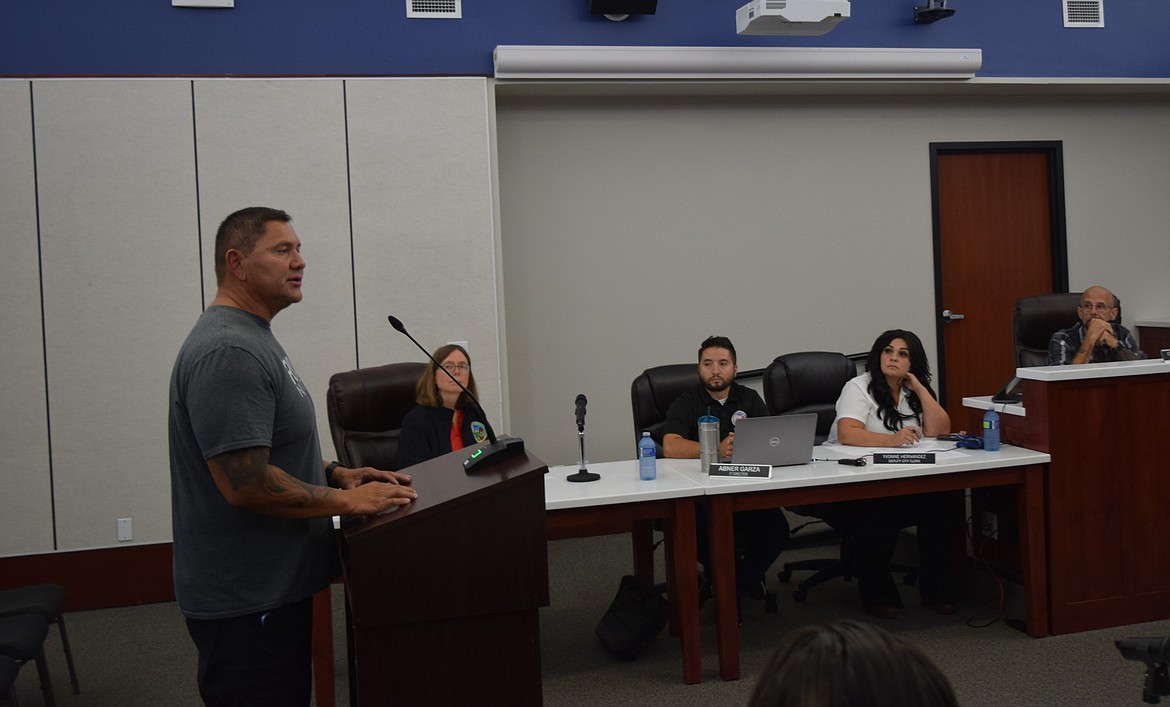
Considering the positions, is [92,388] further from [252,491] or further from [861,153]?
[861,153]

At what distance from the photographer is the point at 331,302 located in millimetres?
4742

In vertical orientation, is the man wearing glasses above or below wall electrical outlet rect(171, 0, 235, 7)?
below

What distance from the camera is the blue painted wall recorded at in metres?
4.54

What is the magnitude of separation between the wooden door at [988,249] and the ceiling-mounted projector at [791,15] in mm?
1446

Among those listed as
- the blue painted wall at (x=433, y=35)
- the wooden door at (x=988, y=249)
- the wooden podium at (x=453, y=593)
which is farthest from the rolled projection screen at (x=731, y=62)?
the wooden podium at (x=453, y=593)

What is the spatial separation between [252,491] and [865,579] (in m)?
2.90

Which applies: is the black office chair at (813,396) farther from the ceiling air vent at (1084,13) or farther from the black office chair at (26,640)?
the ceiling air vent at (1084,13)

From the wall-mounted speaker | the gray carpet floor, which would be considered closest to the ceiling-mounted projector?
the wall-mounted speaker

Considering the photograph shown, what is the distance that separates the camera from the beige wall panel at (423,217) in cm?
478

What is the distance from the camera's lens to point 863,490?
3404 millimetres

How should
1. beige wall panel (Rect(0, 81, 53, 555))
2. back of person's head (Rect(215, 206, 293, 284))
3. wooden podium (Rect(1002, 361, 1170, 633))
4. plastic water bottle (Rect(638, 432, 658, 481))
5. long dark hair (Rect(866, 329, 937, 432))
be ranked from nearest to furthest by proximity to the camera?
back of person's head (Rect(215, 206, 293, 284)) → plastic water bottle (Rect(638, 432, 658, 481)) → wooden podium (Rect(1002, 361, 1170, 633)) → long dark hair (Rect(866, 329, 937, 432)) → beige wall panel (Rect(0, 81, 53, 555))

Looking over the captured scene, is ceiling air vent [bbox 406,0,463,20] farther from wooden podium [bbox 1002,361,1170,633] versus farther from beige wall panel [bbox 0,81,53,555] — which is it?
wooden podium [bbox 1002,361,1170,633]

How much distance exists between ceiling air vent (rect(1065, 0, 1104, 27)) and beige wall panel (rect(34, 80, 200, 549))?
507 cm

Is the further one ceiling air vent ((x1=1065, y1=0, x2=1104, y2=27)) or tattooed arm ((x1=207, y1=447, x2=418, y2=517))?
ceiling air vent ((x1=1065, y1=0, x2=1104, y2=27))
